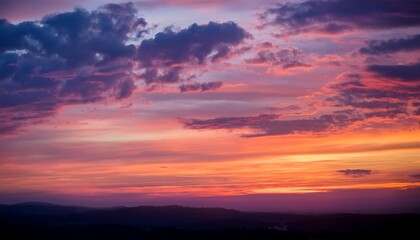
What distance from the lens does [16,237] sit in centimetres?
8081

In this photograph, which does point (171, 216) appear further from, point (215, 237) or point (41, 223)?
point (215, 237)

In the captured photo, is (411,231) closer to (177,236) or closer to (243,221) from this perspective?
(177,236)

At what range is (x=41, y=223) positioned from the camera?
168 meters

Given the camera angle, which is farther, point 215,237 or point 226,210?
point 226,210

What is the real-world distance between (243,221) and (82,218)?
5844 centimetres

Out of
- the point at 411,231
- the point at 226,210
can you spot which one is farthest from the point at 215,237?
the point at 226,210

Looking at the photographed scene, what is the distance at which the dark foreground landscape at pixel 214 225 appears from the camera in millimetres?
94688

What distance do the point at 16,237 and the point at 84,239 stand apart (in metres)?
42.1

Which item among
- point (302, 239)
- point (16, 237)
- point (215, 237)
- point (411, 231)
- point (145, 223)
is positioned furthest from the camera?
point (145, 223)

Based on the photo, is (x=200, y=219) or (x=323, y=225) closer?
(x=323, y=225)

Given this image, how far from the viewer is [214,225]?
513 ft

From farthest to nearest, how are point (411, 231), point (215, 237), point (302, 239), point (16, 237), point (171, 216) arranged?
point (171, 216)
point (215, 237)
point (302, 239)
point (411, 231)
point (16, 237)

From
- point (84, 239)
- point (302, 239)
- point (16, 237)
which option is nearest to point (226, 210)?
point (84, 239)

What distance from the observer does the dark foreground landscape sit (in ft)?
311
